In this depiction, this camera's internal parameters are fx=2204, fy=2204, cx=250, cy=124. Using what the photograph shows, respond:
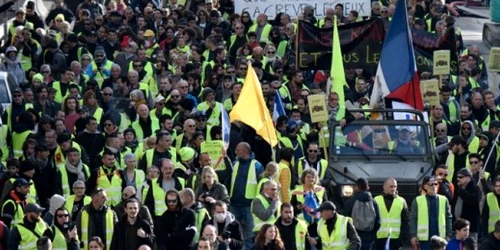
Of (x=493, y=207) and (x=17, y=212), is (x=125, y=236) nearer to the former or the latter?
(x=17, y=212)

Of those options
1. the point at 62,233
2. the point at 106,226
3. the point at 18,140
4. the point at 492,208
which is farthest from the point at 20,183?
the point at 492,208

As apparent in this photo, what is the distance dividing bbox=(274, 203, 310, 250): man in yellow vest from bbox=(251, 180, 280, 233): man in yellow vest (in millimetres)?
779

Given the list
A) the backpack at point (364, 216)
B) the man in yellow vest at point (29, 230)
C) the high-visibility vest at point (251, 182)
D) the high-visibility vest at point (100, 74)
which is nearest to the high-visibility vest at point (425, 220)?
the backpack at point (364, 216)

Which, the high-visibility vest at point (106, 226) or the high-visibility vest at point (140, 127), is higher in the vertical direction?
the high-visibility vest at point (106, 226)

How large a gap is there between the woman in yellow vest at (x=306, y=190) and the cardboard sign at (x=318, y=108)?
12.2ft

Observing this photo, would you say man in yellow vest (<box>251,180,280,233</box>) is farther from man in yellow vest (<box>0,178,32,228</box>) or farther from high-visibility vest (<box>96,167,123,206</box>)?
man in yellow vest (<box>0,178,32,228</box>)

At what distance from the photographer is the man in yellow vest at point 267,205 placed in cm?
2728

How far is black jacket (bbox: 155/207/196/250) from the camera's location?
26375mm

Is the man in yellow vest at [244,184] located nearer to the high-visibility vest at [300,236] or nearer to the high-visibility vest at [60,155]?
the high-visibility vest at [300,236]

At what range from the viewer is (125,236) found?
87.1 feet

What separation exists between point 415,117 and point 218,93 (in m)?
4.54

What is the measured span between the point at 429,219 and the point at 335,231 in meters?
1.74

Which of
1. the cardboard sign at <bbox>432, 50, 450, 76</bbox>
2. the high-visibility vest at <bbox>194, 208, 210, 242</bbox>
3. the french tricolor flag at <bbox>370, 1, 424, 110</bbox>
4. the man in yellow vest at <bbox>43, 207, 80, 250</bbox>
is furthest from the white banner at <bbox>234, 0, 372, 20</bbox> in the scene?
the man in yellow vest at <bbox>43, 207, 80, 250</bbox>

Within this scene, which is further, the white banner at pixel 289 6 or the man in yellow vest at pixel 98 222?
the white banner at pixel 289 6
